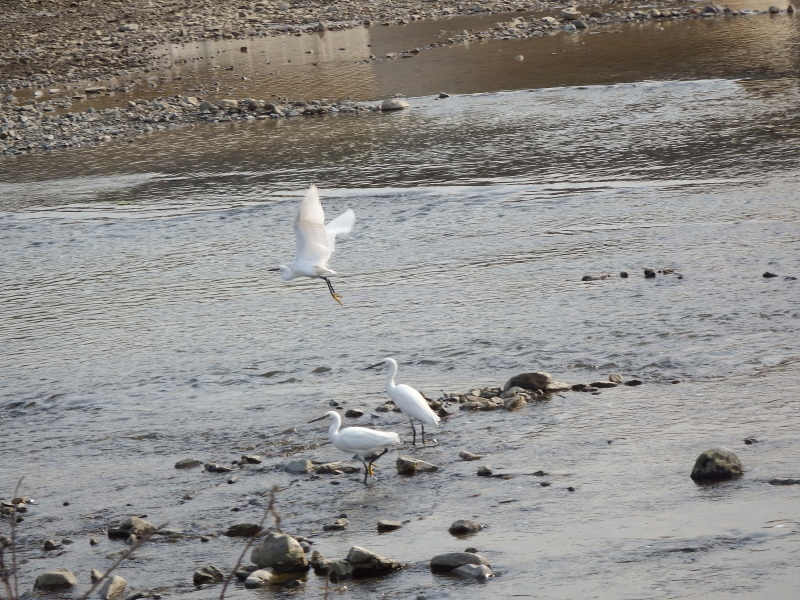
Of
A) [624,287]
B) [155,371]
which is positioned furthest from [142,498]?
[624,287]

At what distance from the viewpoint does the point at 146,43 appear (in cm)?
3167

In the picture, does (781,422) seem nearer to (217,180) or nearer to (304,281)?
(304,281)

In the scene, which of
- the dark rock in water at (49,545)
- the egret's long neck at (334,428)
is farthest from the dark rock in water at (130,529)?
the egret's long neck at (334,428)

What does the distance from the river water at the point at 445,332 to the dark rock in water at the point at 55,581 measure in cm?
28

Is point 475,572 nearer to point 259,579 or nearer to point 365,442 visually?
point 259,579

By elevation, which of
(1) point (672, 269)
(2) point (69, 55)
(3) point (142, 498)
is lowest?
(3) point (142, 498)

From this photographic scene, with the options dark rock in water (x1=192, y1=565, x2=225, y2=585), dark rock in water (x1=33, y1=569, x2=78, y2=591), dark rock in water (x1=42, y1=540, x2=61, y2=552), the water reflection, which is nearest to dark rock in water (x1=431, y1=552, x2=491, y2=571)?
dark rock in water (x1=192, y1=565, x2=225, y2=585)

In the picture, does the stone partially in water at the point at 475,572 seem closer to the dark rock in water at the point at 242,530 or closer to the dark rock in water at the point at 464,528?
the dark rock in water at the point at 464,528

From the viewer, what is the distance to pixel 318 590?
6.00 meters

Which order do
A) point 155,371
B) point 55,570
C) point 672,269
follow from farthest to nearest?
1. point 672,269
2. point 155,371
3. point 55,570

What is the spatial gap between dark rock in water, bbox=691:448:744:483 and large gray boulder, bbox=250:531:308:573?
249cm

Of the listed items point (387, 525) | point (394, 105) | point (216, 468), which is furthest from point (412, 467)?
point (394, 105)

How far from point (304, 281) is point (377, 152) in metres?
5.47

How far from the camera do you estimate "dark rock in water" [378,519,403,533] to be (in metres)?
6.64
